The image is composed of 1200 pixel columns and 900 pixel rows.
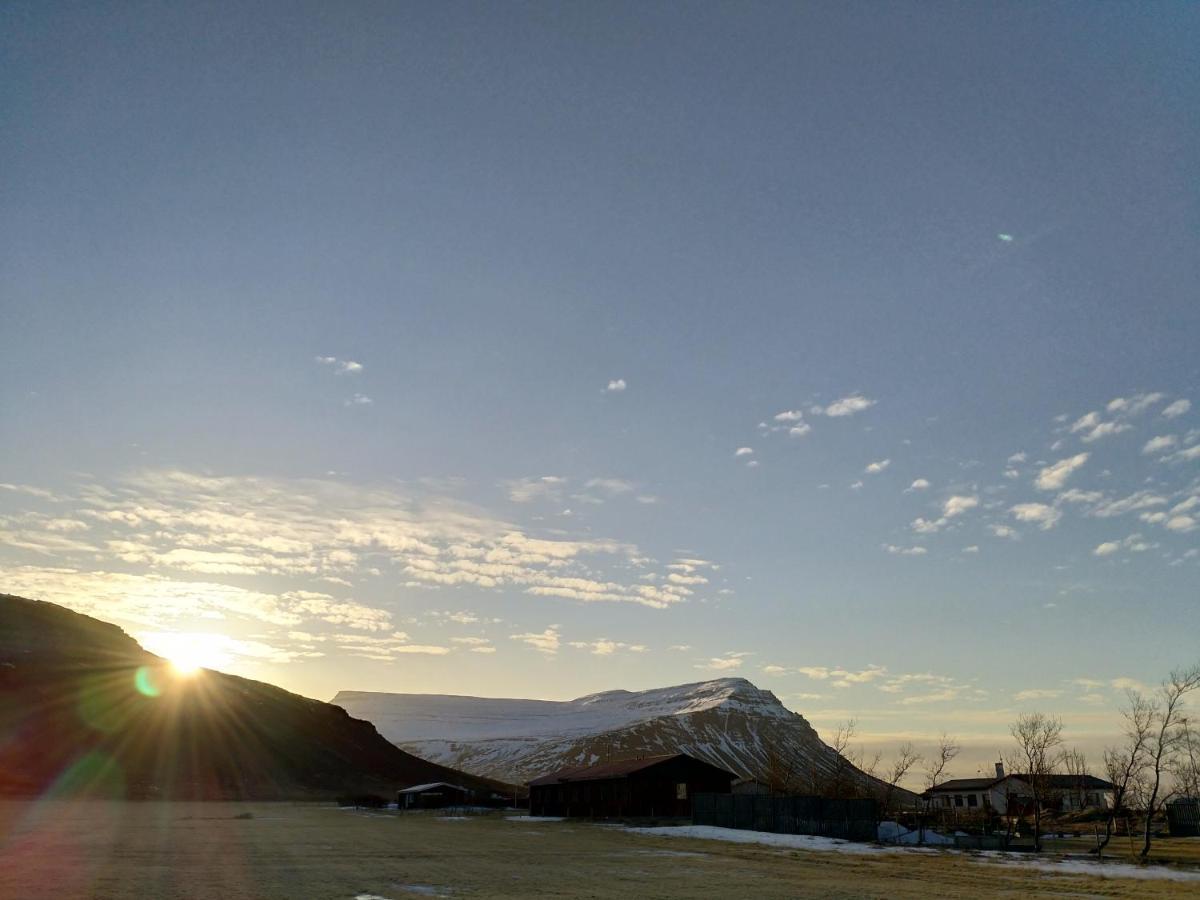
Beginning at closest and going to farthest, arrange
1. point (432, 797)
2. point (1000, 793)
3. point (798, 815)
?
point (798, 815), point (432, 797), point (1000, 793)

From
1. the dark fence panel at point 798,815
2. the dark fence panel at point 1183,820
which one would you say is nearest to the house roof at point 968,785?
the dark fence panel at point 1183,820

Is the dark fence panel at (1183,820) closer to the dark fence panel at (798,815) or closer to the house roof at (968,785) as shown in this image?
the dark fence panel at (798,815)

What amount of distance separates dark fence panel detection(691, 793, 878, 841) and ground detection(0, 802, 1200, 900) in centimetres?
797

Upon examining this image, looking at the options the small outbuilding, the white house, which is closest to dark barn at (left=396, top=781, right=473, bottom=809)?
the small outbuilding

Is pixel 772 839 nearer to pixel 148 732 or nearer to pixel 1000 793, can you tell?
pixel 1000 793

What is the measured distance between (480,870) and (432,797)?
84.8 metres

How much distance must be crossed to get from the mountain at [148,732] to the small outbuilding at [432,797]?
140 feet

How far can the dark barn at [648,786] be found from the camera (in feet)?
233

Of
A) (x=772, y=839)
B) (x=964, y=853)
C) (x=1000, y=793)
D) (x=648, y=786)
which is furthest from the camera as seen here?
(x=1000, y=793)

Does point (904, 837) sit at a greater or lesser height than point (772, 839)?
greater

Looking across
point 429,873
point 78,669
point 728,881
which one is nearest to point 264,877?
point 429,873

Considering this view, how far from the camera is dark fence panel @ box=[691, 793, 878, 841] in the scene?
48438mm

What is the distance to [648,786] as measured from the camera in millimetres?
71188

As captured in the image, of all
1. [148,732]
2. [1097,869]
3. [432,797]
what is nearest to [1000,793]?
[432,797]
